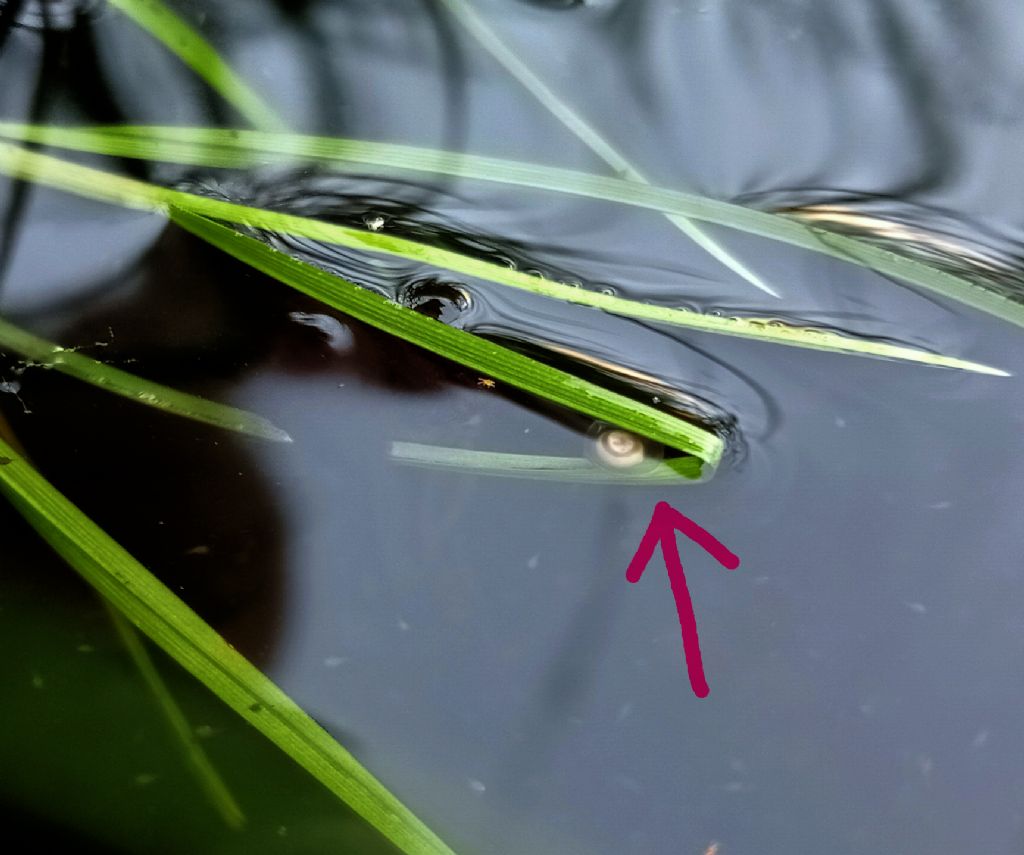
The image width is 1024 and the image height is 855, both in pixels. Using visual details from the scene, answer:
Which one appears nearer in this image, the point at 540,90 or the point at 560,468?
the point at 560,468

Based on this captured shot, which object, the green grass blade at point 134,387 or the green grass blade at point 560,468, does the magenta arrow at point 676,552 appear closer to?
the green grass blade at point 560,468

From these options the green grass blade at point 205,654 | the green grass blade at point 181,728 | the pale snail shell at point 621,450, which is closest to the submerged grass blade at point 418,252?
the pale snail shell at point 621,450

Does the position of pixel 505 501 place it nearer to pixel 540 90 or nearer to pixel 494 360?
pixel 494 360

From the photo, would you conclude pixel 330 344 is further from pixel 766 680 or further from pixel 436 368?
pixel 766 680

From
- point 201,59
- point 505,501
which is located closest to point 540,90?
point 201,59

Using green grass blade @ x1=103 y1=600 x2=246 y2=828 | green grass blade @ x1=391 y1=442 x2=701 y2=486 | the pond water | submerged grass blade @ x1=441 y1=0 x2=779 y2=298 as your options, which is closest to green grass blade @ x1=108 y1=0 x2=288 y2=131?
the pond water

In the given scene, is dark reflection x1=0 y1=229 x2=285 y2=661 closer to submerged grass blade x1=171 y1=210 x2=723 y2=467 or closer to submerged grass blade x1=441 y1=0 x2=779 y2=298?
submerged grass blade x1=171 y1=210 x2=723 y2=467
